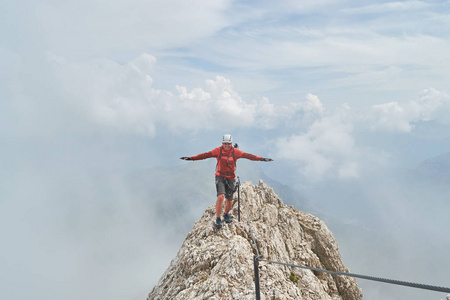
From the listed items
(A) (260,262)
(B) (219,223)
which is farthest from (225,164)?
(A) (260,262)

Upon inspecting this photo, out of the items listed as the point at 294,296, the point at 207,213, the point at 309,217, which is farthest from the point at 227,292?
the point at 309,217

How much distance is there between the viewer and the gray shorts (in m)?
15.8

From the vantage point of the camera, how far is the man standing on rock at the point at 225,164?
15.3 meters

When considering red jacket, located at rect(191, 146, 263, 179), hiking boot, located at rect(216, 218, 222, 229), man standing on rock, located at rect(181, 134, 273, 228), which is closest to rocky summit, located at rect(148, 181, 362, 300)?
hiking boot, located at rect(216, 218, 222, 229)

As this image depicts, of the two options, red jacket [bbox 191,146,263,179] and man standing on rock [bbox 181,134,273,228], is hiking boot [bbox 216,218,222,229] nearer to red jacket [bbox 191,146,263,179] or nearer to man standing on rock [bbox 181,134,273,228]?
man standing on rock [bbox 181,134,273,228]

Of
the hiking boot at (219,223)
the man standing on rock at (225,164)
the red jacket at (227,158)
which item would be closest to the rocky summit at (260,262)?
the hiking boot at (219,223)

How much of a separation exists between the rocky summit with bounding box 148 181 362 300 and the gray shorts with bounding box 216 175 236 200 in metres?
2.30

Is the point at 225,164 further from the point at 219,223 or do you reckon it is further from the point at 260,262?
the point at 260,262

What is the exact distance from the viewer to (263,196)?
26.0 m

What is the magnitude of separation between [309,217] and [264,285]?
1642cm

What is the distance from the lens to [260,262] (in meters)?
13.7

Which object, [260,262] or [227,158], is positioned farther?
[227,158]

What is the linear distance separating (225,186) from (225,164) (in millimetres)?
1463

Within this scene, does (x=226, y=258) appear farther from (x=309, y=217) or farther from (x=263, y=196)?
(x=309, y=217)
